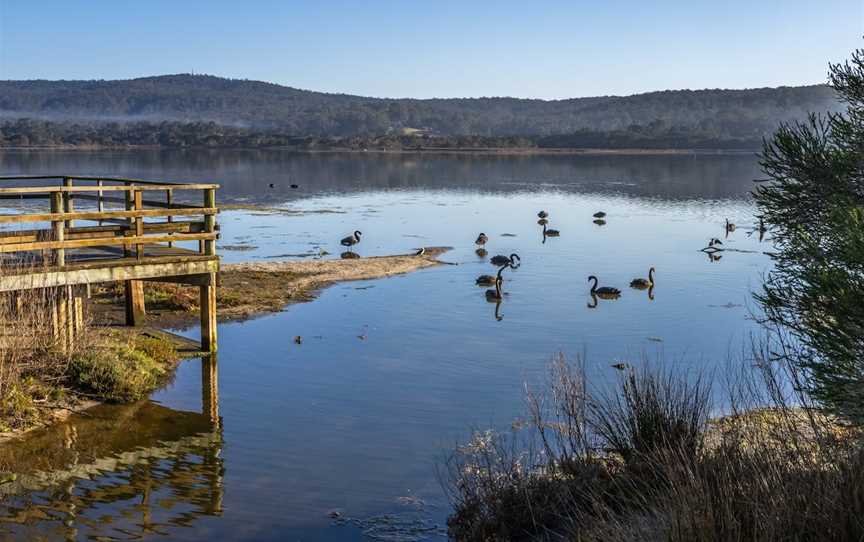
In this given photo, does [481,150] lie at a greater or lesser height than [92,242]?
greater

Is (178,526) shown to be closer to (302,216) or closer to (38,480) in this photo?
(38,480)

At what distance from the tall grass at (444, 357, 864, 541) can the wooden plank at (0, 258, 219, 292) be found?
7.13 metres

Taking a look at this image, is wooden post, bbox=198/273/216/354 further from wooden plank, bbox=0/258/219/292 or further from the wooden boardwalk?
wooden plank, bbox=0/258/219/292

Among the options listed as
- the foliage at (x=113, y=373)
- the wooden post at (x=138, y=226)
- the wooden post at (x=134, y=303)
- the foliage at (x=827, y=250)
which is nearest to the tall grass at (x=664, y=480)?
the foliage at (x=827, y=250)

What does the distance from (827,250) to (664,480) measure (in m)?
5.95

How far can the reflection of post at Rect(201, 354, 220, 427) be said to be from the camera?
17.0 metres

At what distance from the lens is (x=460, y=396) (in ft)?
60.2

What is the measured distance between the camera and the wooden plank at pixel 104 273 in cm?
1633

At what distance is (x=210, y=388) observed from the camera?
60.4 ft

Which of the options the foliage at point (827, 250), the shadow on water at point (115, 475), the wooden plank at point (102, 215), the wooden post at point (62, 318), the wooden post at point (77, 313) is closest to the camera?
the shadow on water at point (115, 475)

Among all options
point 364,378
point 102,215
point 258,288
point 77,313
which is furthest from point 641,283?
point 77,313

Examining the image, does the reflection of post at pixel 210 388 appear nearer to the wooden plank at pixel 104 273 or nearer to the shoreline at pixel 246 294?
the shoreline at pixel 246 294

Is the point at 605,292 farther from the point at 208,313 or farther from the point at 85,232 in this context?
the point at 85,232

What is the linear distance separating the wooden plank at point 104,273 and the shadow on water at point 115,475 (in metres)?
2.33
